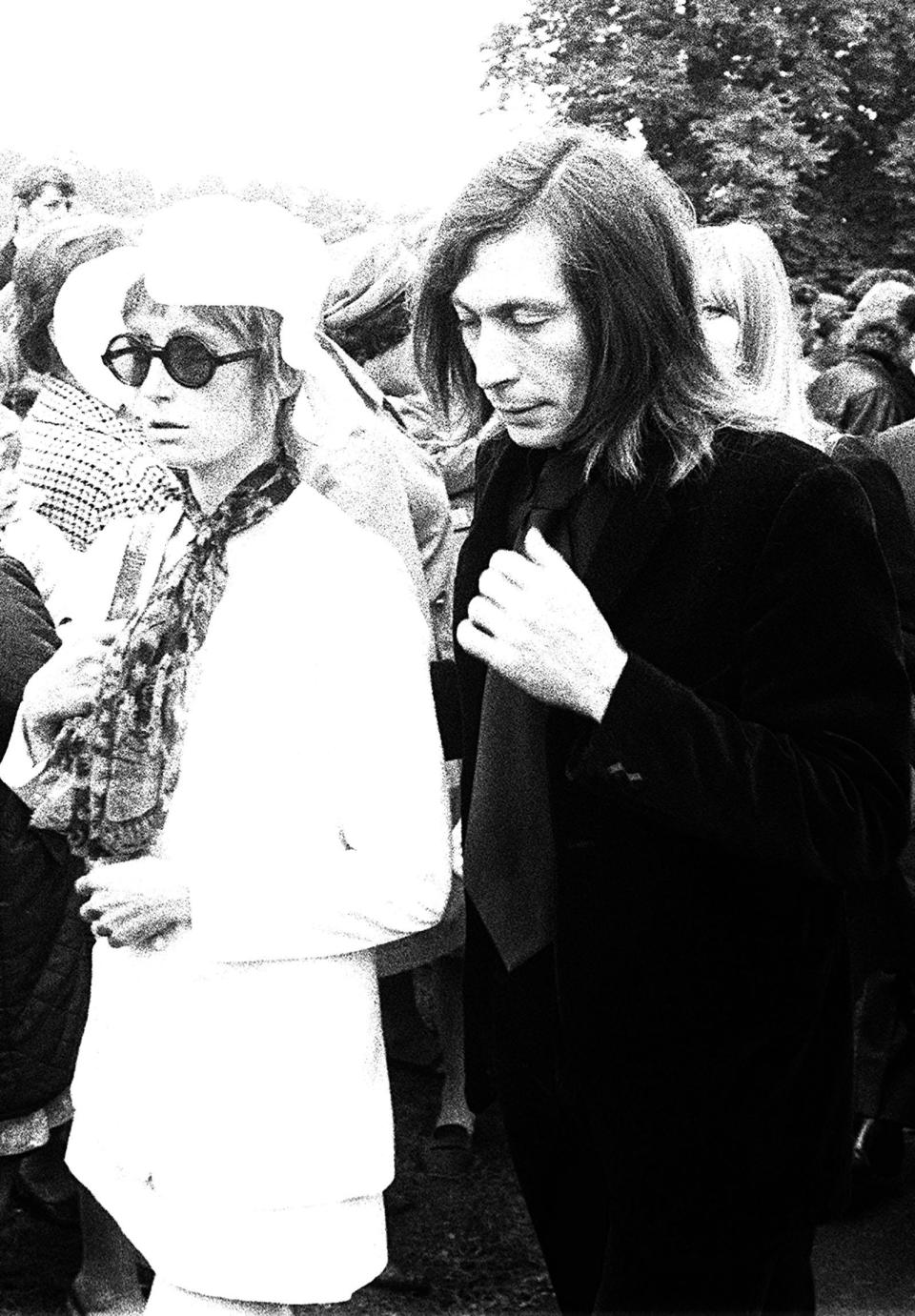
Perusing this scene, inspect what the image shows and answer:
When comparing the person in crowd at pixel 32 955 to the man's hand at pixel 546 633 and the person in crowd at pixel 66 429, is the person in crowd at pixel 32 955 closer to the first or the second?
the person in crowd at pixel 66 429

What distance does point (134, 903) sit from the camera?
2.19 m

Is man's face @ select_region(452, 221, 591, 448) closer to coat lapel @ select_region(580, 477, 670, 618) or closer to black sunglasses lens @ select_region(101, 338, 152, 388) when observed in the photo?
coat lapel @ select_region(580, 477, 670, 618)

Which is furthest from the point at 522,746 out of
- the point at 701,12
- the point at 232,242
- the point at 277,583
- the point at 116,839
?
the point at 701,12

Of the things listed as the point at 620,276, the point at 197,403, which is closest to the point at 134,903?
the point at 197,403

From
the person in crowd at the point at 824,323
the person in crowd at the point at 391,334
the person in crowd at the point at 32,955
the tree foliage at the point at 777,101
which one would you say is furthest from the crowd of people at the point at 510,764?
the tree foliage at the point at 777,101

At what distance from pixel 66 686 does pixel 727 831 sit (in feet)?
3.01

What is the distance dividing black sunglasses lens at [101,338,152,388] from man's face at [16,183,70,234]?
4.59m

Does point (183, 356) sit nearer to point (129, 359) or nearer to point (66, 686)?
point (129, 359)

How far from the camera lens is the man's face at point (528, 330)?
2098 millimetres

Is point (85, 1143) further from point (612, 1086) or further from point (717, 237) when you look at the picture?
point (717, 237)

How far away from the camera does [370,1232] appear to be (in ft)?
7.50

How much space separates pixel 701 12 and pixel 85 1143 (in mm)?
28855

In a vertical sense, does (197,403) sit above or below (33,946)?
above

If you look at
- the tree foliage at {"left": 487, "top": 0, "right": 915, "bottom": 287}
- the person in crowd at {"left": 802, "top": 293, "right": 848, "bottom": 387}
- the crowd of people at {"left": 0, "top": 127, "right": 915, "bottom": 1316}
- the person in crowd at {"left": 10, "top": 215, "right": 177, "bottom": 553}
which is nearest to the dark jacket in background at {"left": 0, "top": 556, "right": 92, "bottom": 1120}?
the person in crowd at {"left": 10, "top": 215, "right": 177, "bottom": 553}
